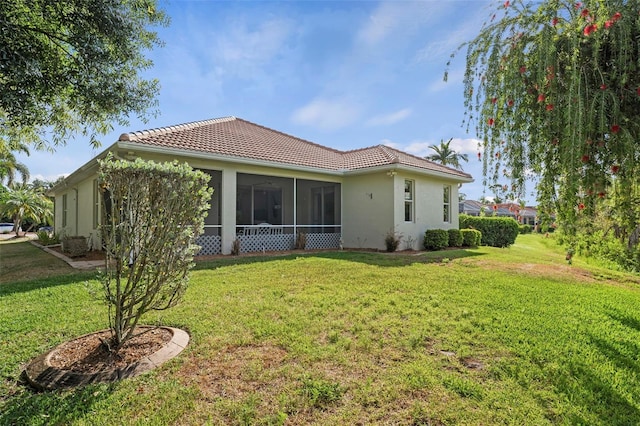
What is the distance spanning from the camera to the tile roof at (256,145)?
10.9 m

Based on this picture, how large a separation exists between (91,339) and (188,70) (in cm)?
832

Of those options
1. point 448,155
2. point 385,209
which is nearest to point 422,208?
point 385,209

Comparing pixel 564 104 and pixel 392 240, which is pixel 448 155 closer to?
pixel 392 240

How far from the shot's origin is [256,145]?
547 inches

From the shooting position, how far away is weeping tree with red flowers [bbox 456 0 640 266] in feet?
10.2

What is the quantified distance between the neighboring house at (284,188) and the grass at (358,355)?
5229mm

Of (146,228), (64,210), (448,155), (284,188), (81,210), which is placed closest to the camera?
(146,228)

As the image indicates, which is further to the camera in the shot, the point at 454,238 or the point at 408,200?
the point at 454,238

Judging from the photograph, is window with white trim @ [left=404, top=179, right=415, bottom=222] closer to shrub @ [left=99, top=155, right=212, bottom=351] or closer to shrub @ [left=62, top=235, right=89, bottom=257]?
shrub @ [left=99, top=155, right=212, bottom=351]

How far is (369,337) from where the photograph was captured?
4.15 meters

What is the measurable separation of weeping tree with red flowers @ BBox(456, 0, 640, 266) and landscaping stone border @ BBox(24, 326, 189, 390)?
15.0 feet

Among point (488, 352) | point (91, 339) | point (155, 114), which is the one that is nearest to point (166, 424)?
point (91, 339)

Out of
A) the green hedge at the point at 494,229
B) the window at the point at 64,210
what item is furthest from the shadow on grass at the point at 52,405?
the window at the point at 64,210

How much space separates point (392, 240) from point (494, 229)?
9.25 m
